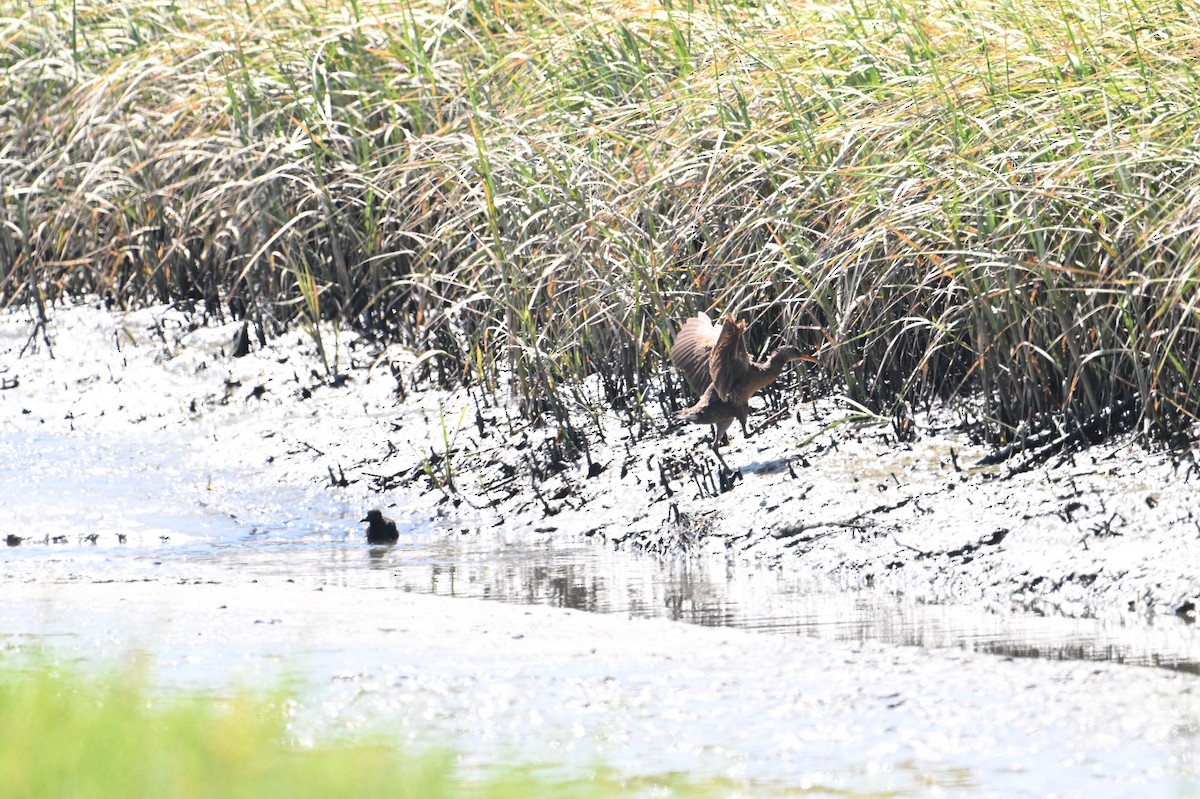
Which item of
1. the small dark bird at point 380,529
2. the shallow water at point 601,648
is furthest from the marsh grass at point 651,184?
the shallow water at point 601,648

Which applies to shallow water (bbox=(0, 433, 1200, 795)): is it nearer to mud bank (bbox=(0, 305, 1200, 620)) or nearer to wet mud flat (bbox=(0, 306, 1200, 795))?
wet mud flat (bbox=(0, 306, 1200, 795))

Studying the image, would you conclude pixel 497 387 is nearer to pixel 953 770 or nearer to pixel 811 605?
pixel 811 605

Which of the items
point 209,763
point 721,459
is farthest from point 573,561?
point 209,763

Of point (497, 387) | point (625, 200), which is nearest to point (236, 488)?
point (497, 387)

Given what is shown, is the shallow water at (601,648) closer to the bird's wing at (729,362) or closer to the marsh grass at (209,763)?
the marsh grass at (209,763)

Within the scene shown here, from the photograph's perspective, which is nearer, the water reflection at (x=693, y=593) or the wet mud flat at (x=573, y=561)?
the wet mud flat at (x=573, y=561)

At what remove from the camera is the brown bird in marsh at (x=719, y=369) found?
19.3ft

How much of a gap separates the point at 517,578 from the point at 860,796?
2.64 m

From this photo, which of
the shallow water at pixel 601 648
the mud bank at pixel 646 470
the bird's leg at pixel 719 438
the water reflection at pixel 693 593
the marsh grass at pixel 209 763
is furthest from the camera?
the bird's leg at pixel 719 438

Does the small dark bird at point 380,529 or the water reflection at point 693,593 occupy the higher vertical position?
the small dark bird at point 380,529

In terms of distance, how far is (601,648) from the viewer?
3.96m

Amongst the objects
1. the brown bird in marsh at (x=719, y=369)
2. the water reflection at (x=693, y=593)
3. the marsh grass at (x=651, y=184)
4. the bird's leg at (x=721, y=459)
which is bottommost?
the water reflection at (x=693, y=593)

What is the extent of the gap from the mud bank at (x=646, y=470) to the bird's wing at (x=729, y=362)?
34 cm

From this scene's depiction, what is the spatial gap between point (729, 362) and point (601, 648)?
2088mm
